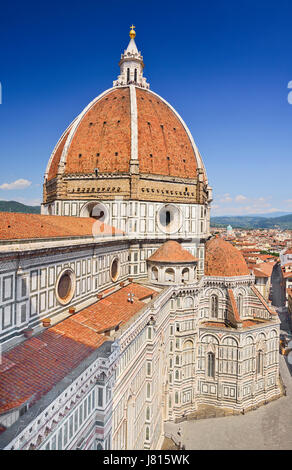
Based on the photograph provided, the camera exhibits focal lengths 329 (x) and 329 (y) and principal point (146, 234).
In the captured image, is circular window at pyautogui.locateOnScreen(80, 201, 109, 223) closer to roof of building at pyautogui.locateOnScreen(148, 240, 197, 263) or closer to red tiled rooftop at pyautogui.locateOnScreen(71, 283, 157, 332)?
roof of building at pyautogui.locateOnScreen(148, 240, 197, 263)

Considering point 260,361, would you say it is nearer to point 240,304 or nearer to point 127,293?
point 240,304

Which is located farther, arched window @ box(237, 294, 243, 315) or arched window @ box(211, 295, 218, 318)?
arched window @ box(237, 294, 243, 315)

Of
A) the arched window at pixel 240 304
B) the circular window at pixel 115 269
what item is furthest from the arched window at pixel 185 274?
the arched window at pixel 240 304

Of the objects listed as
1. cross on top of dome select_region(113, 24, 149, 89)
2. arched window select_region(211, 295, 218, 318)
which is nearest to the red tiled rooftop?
arched window select_region(211, 295, 218, 318)

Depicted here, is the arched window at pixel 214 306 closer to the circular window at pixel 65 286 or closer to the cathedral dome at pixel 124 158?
the cathedral dome at pixel 124 158

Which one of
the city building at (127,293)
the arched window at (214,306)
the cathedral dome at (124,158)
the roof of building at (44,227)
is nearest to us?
the city building at (127,293)
